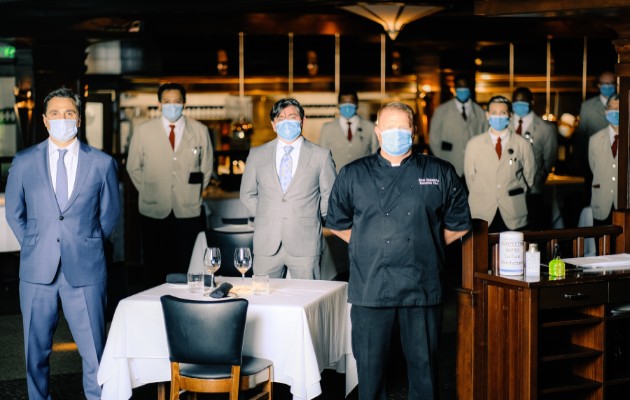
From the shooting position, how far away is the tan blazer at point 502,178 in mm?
8094

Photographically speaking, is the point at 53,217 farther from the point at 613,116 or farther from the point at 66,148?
the point at 613,116

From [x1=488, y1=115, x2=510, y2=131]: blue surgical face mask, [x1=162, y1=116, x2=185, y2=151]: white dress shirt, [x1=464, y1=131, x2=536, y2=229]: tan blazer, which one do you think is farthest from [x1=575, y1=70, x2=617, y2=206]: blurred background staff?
[x1=162, y1=116, x2=185, y2=151]: white dress shirt

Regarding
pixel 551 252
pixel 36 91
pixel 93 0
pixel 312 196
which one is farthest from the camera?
pixel 36 91

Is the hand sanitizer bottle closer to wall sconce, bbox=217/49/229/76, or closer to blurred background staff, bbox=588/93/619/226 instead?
blurred background staff, bbox=588/93/619/226

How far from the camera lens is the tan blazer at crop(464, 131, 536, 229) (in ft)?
26.6

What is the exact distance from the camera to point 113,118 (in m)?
12.7

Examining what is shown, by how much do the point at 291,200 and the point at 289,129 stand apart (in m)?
0.42

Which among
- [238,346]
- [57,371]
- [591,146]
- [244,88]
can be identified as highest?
[244,88]

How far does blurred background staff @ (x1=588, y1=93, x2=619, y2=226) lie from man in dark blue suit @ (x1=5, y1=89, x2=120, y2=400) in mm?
4725

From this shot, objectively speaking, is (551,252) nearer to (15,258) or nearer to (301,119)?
(301,119)

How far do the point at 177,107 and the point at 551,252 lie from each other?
12.4 ft

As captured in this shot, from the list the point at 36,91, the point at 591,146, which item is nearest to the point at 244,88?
the point at 36,91

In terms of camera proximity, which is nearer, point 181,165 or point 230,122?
point 181,165

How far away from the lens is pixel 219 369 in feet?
15.5
